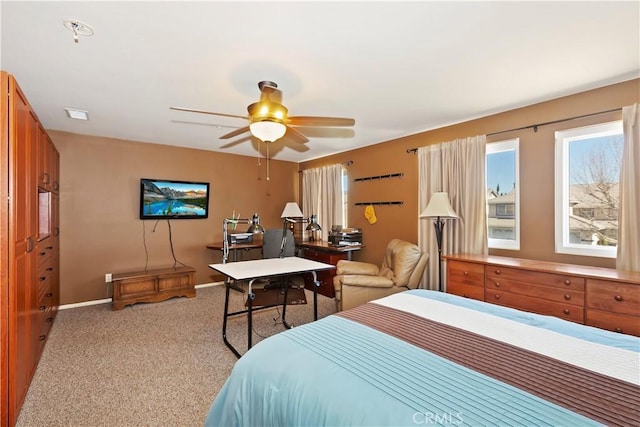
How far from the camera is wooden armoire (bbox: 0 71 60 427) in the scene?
1.73 meters

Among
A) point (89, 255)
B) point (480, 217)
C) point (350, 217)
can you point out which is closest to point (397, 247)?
point (480, 217)

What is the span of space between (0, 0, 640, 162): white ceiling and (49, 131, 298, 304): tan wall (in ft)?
3.60

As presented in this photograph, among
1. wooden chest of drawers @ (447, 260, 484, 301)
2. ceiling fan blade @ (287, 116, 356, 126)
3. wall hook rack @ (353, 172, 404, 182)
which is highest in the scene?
ceiling fan blade @ (287, 116, 356, 126)

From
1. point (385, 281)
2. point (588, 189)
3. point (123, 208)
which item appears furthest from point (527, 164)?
point (123, 208)

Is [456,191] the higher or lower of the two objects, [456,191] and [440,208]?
the higher

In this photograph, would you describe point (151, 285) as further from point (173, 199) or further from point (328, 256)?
point (328, 256)

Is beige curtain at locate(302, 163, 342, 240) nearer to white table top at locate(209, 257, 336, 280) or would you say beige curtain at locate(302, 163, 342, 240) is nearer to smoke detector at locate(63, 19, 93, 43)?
white table top at locate(209, 257, 336, 280)

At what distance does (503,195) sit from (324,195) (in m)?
3.01

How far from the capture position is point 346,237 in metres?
4.77

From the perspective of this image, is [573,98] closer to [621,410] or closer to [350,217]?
[621,410]

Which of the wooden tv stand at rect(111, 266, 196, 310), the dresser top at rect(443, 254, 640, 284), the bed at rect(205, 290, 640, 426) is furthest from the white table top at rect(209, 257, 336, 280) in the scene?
the wooden tv stand at rect(111, 266, 196, 310)

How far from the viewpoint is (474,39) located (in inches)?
76.5

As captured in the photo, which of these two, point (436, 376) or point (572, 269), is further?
point (572, 269)

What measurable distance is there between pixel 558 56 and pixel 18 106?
3.75m
